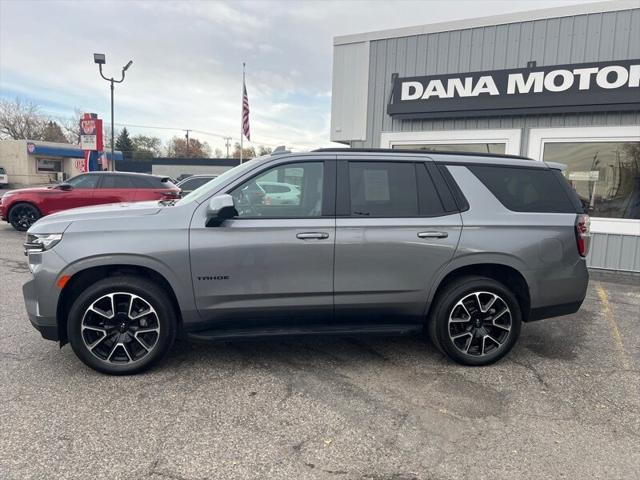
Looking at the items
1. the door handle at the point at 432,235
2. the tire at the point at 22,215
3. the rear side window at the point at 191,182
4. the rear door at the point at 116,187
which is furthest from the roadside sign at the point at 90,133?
the door handle at the point at 432,235

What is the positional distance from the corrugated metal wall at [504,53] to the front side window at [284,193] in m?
6.70

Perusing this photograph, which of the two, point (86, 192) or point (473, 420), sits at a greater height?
point (86, 192)

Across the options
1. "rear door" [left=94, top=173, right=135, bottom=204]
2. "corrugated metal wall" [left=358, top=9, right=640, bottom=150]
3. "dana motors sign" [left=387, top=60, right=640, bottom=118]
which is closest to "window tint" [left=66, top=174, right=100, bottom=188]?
"rear door" [left=94, top=173, right=135, bottom=204]

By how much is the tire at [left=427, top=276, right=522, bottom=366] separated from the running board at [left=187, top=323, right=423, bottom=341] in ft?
0.79

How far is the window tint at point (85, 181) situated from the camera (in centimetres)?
1099

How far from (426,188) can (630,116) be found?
6634mm

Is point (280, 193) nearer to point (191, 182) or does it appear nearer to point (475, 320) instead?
point (475, 320)

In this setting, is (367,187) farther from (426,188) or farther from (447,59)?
(447,59)

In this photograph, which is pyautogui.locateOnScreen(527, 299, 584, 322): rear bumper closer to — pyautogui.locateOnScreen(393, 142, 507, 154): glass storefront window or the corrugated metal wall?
pyautogui.locateOnScreen(393, 142, 507, 154): glass storefront window

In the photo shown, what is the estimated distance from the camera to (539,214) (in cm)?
398

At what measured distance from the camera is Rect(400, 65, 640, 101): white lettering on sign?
799cm

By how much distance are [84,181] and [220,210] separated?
921cm

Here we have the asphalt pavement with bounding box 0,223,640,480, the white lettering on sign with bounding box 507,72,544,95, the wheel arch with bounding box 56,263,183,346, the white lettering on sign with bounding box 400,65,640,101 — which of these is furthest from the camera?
the white lettering on sign with bounding box 507,72,544,95

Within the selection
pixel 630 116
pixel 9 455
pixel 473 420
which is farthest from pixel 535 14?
pixel 9 455
